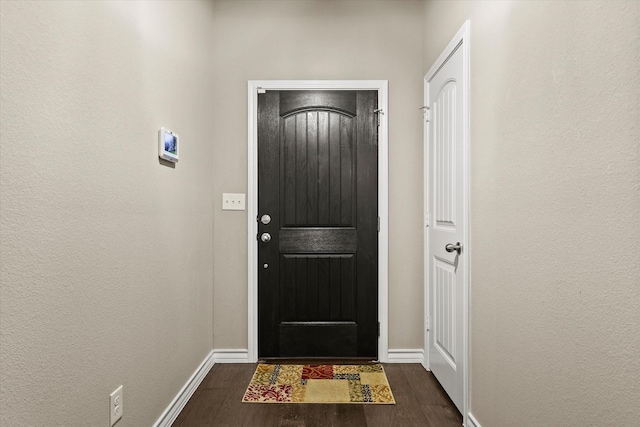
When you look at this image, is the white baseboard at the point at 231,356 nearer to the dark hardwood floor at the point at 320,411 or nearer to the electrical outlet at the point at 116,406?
the dark hardwood floor at the point at 320,411

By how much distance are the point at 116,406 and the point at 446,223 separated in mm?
1924

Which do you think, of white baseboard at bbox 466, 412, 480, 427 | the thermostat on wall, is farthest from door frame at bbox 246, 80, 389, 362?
white baseboard at bbox 466, 412, 480, 427

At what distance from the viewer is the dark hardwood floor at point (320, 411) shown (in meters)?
2.23

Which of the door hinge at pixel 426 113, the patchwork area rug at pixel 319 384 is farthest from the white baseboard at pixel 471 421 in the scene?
the door hinge at pixel 426 113

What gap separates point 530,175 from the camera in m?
1.53

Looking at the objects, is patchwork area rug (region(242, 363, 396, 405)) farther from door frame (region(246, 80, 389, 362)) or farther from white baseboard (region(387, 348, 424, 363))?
door frame (region(246, 80, 389, 362))

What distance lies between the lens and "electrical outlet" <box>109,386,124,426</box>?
161cm

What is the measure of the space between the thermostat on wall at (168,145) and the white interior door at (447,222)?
1494 mm

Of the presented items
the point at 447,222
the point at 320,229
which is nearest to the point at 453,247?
the point at 447,222

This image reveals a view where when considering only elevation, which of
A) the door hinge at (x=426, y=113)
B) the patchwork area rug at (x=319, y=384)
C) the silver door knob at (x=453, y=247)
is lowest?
the patchwork area rug at (x=319, y=384)

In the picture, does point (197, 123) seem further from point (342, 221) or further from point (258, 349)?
point (258, 349)

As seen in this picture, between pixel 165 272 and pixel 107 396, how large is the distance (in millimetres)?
691

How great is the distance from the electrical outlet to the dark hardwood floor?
64cm

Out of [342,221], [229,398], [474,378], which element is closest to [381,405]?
[474,378]
